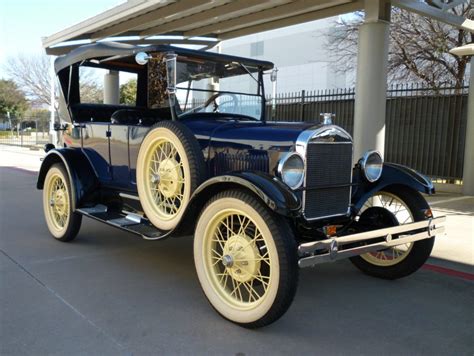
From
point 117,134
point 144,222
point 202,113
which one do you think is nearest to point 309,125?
point 202,113

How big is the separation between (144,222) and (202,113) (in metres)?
1.23

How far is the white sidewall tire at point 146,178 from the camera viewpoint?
12.2 feet

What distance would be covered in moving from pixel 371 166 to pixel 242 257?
1.61 meters

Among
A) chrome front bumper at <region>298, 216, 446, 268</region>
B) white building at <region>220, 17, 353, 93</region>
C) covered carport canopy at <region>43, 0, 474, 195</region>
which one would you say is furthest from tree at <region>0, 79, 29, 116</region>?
chrome front bumper at <region>298, 216, 446, 268</region>

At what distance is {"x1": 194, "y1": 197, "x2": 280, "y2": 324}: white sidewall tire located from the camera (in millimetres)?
2955

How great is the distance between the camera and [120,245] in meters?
5.35

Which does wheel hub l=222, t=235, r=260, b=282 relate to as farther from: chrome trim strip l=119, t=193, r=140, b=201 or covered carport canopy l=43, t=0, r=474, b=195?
covered carport canopy l=43, t=0, r=474, b=195

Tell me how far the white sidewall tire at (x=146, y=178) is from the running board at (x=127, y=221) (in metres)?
0.10

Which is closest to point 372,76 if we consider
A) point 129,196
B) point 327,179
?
point 327,179

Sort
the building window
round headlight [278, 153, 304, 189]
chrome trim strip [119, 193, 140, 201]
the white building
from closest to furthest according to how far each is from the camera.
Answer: round headlight [278, 153, 304, 189] < chrome trim strip [119, 193, 140, 201] < the white building < the building window

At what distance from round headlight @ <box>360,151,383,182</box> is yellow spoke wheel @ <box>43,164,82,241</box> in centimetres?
321

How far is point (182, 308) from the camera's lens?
3492 millimetres

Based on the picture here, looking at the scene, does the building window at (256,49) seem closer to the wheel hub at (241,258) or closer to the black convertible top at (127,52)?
the black convertible top at (127,52)

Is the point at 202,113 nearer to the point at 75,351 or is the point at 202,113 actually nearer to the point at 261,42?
the point at 75,351
